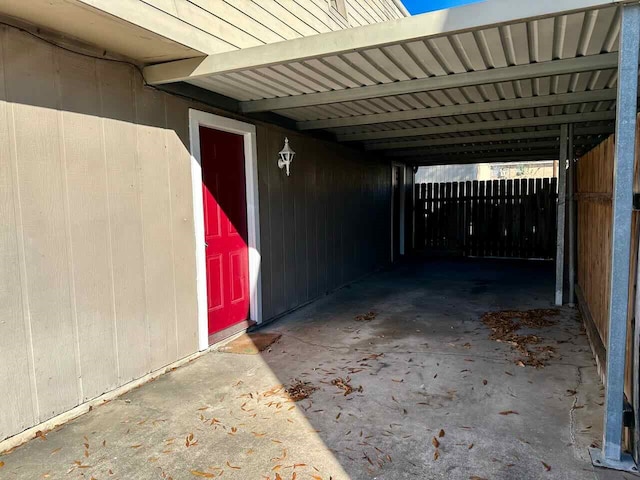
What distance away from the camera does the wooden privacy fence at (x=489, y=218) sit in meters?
10.0

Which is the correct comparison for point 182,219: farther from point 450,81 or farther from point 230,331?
point 450,81

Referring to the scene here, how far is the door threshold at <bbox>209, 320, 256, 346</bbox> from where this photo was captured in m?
4.16

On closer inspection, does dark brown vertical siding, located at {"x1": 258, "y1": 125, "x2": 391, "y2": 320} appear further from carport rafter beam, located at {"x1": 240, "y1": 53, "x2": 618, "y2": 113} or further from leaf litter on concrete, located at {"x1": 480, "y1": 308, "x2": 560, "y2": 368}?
leaf litter on concrete, located at {"x1": 480, "y1": 308, "x2": 560, "y2": 368}

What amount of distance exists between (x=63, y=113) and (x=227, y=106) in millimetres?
1685

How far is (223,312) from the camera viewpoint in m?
4.36

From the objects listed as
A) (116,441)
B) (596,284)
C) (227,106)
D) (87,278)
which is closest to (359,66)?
(227,106)

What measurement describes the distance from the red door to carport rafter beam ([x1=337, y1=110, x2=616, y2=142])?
2415 mm

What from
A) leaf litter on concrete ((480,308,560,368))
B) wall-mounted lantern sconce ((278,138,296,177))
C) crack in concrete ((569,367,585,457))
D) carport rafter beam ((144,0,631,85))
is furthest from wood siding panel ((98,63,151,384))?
leaf litter on concrete ((480,308,560,368))

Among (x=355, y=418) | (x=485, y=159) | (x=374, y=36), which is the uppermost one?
(x=374, y=36)

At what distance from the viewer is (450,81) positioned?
11.5 feet

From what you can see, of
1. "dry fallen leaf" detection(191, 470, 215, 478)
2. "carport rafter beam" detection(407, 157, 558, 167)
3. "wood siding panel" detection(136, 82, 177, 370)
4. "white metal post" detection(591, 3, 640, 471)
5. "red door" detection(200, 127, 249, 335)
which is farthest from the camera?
"carport rafter beam" detection(407, 157, 558, 167)

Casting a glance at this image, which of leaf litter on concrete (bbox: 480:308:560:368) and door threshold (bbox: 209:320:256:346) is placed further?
door threshold (bbox: 209:320:256:346)

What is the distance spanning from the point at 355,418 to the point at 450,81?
2.61 m

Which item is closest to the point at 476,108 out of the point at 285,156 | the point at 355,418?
the point at 285,156
